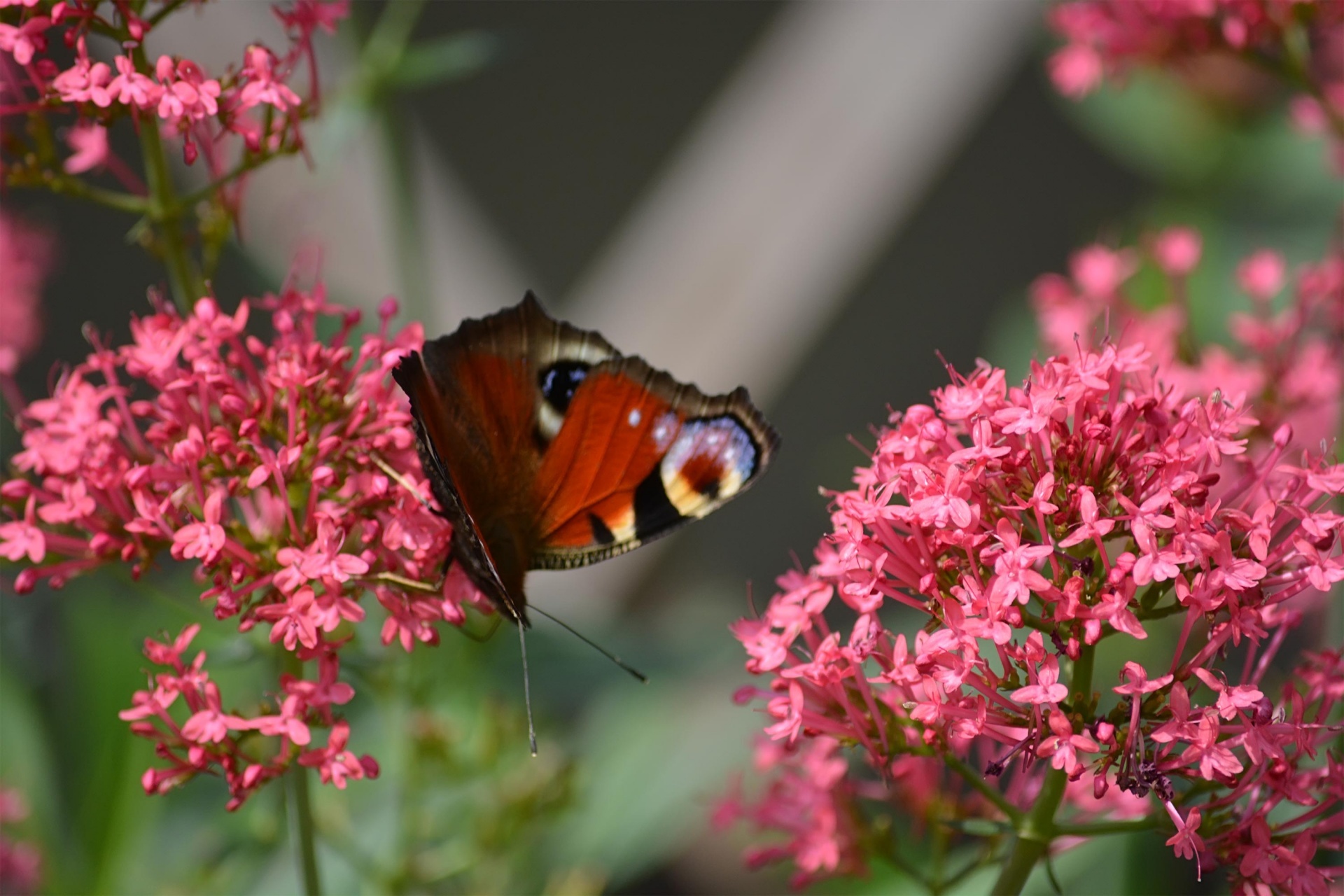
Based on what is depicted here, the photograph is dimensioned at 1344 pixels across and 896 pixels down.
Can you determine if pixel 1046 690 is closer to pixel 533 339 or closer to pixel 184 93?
pixel 533 339

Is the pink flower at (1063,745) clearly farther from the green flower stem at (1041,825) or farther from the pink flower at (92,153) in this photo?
the pink flower at (92,153)

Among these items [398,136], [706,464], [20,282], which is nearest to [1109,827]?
[706,464]

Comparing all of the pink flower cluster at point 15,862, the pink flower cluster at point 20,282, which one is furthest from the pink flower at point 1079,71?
the pink flower cluster at point 15,862

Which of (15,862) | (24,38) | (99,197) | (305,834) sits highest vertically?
(24,38)

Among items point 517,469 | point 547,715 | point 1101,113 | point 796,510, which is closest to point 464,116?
point 796,510

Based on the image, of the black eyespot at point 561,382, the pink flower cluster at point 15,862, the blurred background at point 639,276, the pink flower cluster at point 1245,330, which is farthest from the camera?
the blurred background at point 639,276

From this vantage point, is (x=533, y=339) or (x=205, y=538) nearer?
(x=205, y=538)

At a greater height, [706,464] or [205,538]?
[706,464]
